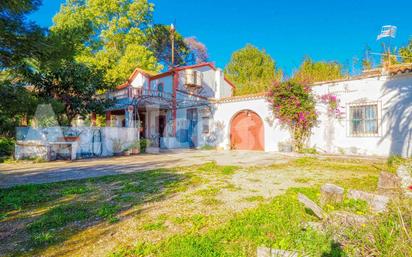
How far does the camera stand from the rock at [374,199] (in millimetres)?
2984

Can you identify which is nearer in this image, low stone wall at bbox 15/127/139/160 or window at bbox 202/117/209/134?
low stone wall at bbox 15/127/139/160

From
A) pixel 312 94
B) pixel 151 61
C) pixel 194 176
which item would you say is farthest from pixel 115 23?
pixel 194 176

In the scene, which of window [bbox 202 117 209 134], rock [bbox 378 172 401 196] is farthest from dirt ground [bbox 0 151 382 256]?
window [bbox 202 117 209 134]

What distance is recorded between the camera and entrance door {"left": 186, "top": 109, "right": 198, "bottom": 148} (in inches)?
685

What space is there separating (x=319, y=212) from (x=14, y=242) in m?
3.64

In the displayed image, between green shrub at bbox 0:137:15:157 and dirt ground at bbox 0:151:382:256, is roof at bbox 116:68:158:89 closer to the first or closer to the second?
green shrub at bbox 0:137:15:157

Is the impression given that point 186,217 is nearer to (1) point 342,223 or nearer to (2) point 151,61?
(1) point 342,223

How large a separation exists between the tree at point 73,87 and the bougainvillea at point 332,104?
38.7ft

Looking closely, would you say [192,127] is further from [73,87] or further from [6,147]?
[6,147]

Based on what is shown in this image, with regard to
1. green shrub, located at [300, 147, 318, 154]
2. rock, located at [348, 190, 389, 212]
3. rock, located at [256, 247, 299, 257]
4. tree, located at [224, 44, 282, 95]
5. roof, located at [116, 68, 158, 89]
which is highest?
tree, located at [224, 44, 282, 95]

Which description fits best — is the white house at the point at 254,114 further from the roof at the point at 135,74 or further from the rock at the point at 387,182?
the rock at the point at 387,182

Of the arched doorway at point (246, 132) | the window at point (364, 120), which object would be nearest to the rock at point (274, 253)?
the window at point (364, 120)

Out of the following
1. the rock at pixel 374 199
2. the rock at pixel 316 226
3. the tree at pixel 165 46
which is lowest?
the rock at pixel 316 226

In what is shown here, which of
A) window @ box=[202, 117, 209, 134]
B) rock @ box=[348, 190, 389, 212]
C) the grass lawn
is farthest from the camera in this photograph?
window @ box=[202, 117, 209, 134]
